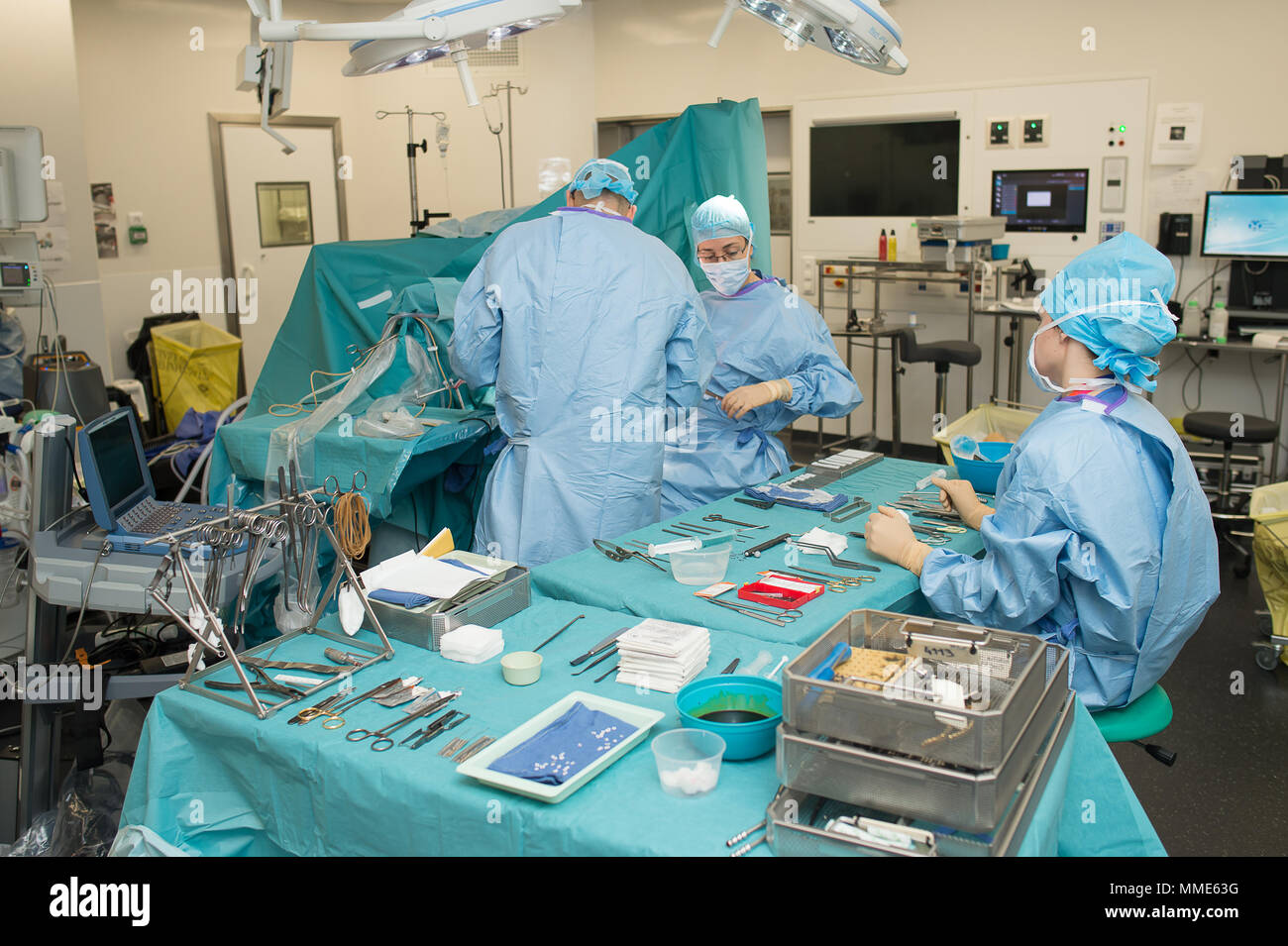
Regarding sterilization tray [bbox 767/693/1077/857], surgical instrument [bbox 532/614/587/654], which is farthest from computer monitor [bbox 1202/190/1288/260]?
sterilization tray [bbox 767/693/1077/857]

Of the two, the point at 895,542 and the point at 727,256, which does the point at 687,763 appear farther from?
the point at 727,256

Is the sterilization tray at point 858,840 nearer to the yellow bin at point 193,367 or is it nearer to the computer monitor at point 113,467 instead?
the computer monitor at point 113,467

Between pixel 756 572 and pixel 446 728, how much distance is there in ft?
3.06

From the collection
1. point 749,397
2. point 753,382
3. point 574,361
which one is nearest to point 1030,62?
point 753,382

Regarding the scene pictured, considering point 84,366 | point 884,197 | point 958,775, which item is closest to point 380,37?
point 958,775

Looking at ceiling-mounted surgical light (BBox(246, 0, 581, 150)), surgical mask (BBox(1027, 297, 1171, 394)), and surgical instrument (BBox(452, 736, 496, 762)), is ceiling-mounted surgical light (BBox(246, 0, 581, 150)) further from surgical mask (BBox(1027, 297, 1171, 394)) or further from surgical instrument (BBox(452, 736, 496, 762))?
surgical instrument (BBox(452, 736, 496, 762))

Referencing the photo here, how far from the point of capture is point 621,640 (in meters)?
1.84

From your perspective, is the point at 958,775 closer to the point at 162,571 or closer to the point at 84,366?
the point at 162,571

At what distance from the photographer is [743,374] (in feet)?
11.5

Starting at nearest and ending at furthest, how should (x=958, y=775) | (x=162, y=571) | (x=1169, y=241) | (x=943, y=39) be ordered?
(x=958, y=775), (x=162, y=571), (x=1169, y=241), (x=943, y=39)

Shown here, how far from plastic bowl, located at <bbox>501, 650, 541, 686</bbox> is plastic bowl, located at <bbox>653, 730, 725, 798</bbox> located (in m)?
0.40

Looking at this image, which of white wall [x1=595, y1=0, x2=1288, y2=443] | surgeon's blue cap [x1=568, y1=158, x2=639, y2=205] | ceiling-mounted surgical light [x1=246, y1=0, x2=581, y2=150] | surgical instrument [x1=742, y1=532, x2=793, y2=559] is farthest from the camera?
white wall [x1=595, y1=0, x2=1288, y2=443]

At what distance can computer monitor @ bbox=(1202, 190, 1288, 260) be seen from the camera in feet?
17.6

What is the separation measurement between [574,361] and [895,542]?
108 centimetres
